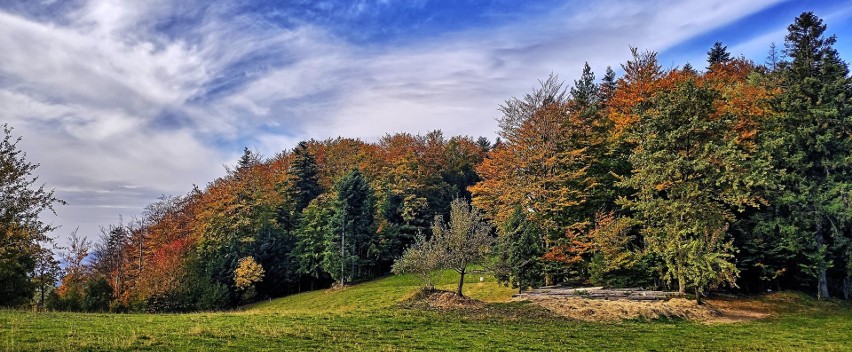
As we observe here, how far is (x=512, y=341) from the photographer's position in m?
15.8

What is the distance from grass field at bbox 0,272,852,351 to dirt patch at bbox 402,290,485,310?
59.3 inches

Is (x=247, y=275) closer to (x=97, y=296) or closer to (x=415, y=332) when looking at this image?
(x=97, y=296)

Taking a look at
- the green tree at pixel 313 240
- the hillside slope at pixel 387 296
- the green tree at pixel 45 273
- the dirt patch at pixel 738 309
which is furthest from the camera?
the green tree at pixel 313 240

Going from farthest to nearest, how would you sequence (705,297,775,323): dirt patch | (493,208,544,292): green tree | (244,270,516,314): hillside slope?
(244,270,516,314): hillside slope < (493,208,544,292): green tree < (705,297,775,323): dirt patch

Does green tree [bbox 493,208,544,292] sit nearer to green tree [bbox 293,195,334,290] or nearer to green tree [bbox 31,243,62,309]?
green tree [bbox 293,195,334,290]

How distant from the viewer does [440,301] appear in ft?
83.5

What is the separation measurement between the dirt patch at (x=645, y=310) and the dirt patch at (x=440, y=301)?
12.7ft

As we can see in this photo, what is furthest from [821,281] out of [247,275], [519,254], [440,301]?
[247,275]

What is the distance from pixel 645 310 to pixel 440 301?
10.6m

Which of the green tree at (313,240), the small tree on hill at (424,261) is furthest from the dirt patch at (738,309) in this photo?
the green tree at (313,240)

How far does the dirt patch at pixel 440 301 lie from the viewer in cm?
2462

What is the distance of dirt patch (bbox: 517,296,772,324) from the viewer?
22375mm

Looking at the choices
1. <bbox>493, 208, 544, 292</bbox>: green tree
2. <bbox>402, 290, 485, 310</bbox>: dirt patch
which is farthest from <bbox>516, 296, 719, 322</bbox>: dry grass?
<bbox>402, 290, 485, 310</bbox>: dirt patch

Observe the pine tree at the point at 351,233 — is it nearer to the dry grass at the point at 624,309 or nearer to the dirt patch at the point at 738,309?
the dry grass at the point at 624,309
